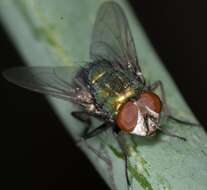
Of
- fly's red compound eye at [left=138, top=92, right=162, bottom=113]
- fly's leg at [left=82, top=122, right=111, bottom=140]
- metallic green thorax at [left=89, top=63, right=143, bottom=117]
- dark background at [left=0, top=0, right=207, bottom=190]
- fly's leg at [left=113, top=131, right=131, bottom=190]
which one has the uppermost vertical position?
metallic green thorax at [left=89, top=63, right=143, bottom=117]

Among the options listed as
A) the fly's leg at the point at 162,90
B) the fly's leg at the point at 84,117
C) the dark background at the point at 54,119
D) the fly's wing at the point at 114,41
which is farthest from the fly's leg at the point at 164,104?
the dark background at the point at 54,119

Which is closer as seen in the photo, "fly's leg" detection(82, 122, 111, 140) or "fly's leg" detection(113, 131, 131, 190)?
"fly's leg" detection(113, 131, 131, 190)

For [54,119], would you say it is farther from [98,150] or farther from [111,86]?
[98,150]

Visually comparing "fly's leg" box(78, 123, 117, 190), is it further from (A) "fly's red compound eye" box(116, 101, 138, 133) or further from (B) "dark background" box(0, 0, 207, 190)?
(B) "dark background" box(0, 0, 207, 190)

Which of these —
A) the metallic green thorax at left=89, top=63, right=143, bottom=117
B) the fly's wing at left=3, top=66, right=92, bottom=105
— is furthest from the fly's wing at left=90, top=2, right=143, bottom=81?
the fly's wing at left=3, top=66, right=92, bottom=105

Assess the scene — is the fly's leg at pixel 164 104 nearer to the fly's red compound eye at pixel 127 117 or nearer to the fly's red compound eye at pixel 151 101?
the fly's red compound eye at pixel 151 101

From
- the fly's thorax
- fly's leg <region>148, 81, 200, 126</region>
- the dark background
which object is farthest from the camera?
the dark background

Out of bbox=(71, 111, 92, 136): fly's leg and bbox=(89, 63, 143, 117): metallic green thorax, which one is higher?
bbox=(89, 63, 143, 117): metallic green thorax

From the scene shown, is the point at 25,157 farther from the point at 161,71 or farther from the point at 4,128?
the point at 161,71
